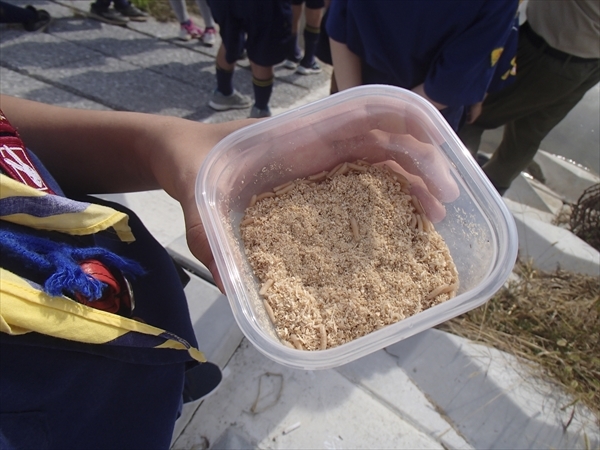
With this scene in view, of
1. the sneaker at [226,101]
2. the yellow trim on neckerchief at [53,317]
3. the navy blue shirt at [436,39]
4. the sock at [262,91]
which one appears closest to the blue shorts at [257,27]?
the sock at [262,91]

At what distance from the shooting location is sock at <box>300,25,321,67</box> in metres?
2.72

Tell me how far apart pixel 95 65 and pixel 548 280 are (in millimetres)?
2546

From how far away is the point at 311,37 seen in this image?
2.73m

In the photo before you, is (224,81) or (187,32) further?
(187,32)

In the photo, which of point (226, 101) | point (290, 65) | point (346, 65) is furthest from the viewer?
point (290, 65)

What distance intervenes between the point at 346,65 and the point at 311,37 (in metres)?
1.40

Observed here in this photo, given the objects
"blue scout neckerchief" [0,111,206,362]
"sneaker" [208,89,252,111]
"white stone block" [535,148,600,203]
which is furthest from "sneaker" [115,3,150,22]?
"white stone block" [535,148,600,203]

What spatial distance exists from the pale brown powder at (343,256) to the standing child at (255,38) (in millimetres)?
1421

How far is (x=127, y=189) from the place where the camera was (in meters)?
0.85

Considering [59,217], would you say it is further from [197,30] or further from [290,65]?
[197,30]

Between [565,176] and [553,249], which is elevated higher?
[553,249]

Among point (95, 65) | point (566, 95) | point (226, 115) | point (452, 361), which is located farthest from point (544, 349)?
point (95, 65)

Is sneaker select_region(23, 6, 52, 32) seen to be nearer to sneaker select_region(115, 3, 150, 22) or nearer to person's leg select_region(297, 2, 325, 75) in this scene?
sneaker select_region(115, 3, 150, 22)

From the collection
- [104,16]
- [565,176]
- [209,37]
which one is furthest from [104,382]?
[565,176]
